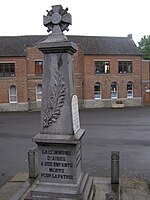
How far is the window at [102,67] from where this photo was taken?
35.1 m

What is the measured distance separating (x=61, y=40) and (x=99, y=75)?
1177 inches

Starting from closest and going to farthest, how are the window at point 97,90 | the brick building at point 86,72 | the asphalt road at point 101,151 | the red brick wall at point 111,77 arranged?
1. the asphalt road at point 101,151
2. the brick building at point 86,72
3. the red brick wall at point 111,77
4. the window at point 97,90

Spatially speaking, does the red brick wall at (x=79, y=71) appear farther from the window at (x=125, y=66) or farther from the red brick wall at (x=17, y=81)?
the red brick wall at (x=17, y=81)

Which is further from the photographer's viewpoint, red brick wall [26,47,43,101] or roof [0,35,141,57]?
roof [0,35,141,57]

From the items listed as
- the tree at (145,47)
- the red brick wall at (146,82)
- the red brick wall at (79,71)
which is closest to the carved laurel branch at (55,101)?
the red brick wall at (79,71)

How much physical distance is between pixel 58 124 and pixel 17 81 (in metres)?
28.9

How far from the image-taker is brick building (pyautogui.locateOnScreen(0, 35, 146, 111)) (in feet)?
109

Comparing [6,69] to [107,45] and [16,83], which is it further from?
[107,45]

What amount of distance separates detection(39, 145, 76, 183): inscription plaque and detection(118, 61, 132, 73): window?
3145 centimetres

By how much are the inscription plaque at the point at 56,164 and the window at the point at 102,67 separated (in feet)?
99.0

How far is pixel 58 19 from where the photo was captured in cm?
535

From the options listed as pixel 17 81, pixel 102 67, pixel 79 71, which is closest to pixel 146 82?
pixel 102 67

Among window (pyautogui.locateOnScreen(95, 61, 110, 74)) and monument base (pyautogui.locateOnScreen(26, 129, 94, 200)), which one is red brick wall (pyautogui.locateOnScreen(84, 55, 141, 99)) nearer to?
window (pyautogui.locateOnScreen(95, 61, 110, 74))

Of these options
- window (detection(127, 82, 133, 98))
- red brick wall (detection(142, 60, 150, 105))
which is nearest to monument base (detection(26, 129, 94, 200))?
window (detection(127, 82, 133, 98))
